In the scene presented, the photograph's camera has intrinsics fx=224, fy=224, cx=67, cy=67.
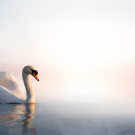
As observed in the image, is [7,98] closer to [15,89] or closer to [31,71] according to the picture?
[15,89]

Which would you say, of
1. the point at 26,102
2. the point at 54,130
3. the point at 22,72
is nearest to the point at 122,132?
the point at 54,130

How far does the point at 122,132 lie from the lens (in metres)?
4.45

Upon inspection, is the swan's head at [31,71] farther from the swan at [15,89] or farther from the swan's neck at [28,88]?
the swan's neck at [28,88]

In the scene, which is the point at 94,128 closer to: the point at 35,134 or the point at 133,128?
the point at 133,128

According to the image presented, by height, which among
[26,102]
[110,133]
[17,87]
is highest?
[17,87]

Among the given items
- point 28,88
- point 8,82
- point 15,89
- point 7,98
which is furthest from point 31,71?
point 8,82

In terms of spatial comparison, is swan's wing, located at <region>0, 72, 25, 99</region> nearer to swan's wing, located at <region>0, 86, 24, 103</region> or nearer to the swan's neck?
the swan's neck

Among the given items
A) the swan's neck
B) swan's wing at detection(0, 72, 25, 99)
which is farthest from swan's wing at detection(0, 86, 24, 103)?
swan's wing at detection(0, 72, 25, 99)

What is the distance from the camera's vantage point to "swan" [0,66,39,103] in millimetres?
11516

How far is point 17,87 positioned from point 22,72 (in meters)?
1.20

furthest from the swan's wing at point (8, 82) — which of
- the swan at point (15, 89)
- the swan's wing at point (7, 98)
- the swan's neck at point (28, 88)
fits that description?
the swan's wing at point (7, 98)

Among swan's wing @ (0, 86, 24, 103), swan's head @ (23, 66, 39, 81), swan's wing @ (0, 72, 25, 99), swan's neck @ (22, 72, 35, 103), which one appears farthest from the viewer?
swan's wing @ (0, 72, 25, 99)

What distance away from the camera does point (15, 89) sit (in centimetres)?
1290

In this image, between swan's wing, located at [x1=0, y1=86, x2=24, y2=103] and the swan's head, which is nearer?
swan's wing, located at [x1=0, y1=86, x2=24, y2=103]
